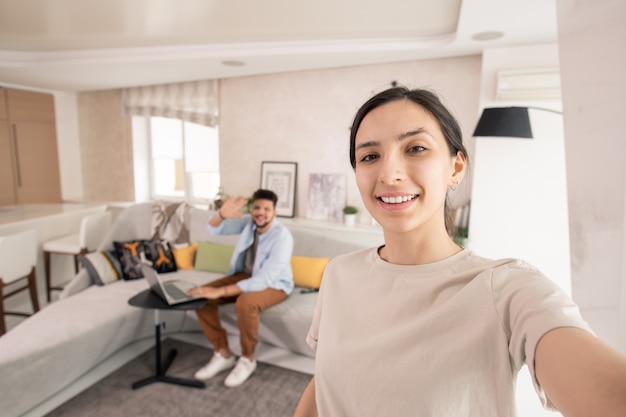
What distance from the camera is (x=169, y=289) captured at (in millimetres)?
2545

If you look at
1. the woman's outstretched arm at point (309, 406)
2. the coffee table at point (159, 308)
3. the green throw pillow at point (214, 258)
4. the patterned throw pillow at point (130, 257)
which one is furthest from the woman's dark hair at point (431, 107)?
the patterned throw pillow at point (130, 257)

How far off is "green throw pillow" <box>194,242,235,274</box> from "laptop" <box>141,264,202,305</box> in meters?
0.81

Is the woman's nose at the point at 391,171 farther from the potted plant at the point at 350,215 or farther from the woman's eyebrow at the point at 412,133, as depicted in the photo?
the potted plant at the point at 350,215

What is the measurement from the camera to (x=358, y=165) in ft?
2.57

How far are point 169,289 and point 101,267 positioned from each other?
3.55 ft

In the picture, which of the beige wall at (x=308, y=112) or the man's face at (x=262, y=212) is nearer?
the man's face at (x=262, y=212)

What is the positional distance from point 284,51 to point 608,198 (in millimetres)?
2979

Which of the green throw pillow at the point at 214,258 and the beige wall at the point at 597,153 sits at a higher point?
the beige wall at the point at 597,153

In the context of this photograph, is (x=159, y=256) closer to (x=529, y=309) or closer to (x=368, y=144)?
(x=368, y=144)

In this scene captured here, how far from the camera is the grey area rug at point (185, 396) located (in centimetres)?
226

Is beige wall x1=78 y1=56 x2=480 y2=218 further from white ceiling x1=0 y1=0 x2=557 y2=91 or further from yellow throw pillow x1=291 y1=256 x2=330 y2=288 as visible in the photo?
yellow throw pillow x1=291 y1=256 x2=330 y2=288

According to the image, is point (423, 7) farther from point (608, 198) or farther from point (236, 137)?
point (236, 137)

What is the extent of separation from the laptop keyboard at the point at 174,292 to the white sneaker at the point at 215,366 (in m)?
0.56

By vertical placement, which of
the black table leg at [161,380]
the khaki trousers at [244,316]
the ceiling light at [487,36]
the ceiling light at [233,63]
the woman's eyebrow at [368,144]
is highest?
the ceiling light at [233,63]
